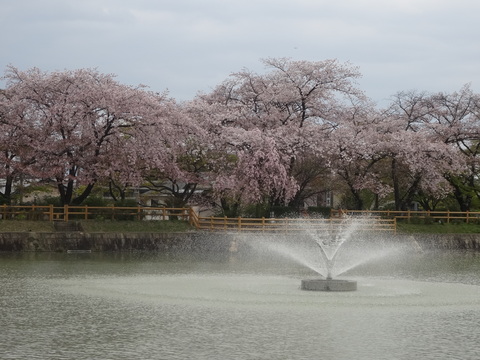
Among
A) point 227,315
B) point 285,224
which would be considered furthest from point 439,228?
point 227,315

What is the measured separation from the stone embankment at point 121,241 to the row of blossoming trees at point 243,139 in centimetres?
470

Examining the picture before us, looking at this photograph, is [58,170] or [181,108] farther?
[181,108]

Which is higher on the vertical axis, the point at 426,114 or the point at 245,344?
the point at 426,114

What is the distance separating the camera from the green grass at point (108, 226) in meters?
39.2

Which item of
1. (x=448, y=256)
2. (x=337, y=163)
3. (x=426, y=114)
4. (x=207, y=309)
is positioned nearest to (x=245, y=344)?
(x=207, y=309)

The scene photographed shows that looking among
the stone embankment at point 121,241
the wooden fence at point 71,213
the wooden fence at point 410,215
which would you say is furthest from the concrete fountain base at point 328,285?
the wooden fence at point 410,215

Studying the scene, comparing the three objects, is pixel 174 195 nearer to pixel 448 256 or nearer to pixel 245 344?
pixel 448 256

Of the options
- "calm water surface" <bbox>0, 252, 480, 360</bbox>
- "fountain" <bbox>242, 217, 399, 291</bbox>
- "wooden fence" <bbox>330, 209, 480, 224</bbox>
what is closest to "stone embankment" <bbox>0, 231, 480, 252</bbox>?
"fountain" <bbox>242, 217, 399, 291</bbox>

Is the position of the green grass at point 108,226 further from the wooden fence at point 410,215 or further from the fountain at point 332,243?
the wooden fence at point 410,215

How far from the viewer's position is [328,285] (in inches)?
864

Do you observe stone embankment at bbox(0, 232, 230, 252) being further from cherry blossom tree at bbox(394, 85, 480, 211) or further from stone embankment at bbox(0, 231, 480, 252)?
cherry blossom tree at bbox(394, 85, 480, 211)

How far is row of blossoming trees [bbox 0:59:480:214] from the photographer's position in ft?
142

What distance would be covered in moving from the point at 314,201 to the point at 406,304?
43513mm

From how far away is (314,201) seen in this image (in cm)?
6312
